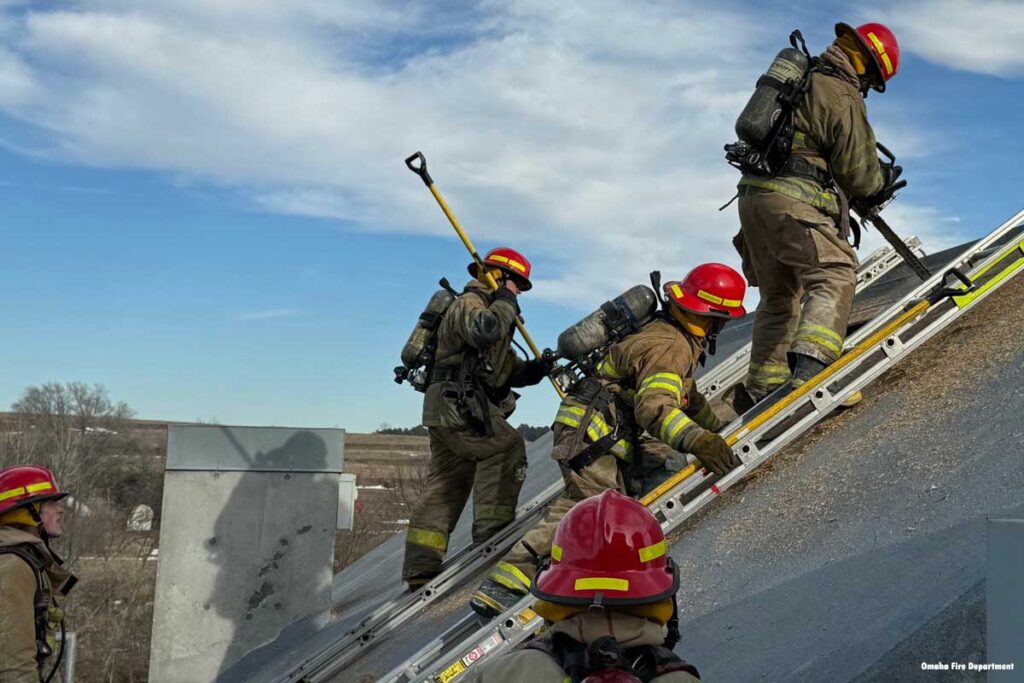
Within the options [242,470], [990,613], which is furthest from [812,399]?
[242,470]

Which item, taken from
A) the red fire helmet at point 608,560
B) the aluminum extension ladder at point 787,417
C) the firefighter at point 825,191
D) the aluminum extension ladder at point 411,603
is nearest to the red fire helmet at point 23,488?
the aluminum extension ladder at point 787,417

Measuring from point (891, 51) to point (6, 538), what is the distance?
4386 millimetres

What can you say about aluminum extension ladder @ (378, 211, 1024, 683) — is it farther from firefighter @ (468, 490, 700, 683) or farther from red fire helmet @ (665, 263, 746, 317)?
firefighter @ (468, 490, 700, 683)

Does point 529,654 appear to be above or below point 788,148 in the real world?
below

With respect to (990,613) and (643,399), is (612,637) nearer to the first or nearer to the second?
(990,613)

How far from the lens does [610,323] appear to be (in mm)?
5250

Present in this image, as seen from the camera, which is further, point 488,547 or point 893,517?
point 488,547

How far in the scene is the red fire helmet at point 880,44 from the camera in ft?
17.5

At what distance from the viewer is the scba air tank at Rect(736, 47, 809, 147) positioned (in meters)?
5.18

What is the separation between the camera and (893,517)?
3.95 metres

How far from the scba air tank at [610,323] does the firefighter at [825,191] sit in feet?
2.22

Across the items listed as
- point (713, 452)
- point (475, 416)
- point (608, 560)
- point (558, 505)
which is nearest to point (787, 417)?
point (713, 452)

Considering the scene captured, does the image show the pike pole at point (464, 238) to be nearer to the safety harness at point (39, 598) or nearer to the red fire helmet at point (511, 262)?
the red fire helmet at point (511, 262)

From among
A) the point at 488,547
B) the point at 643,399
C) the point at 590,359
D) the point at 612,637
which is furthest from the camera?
the point at 488,547
